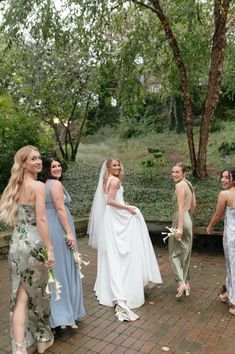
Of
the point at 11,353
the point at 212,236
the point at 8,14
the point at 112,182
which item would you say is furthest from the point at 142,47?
the point at 11,353

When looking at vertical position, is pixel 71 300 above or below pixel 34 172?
below

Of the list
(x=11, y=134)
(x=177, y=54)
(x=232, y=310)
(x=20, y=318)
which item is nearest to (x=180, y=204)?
(x=232, y=310)

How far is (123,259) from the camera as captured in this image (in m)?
5.00

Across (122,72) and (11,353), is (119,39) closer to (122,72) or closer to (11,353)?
(122,72)

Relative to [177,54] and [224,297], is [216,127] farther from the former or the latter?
[224,297]

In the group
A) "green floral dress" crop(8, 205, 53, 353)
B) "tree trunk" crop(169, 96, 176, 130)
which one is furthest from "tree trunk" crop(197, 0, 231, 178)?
"tree trunk" crop(169, 96, 176, 130)

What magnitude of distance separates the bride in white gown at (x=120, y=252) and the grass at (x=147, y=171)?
294 cm

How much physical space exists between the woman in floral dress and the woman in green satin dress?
7.44ft

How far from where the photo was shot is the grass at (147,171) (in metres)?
9.75

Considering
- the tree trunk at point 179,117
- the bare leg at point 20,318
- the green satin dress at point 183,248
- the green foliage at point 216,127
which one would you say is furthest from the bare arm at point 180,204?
the tree trunk at point 179,117

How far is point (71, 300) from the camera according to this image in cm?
419

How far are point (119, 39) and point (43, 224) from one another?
1153 centimetres

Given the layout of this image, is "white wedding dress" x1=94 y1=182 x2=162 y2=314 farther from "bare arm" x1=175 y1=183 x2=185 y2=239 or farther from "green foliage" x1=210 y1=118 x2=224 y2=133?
"green foliage" x1=210 y1=118 x2=224 y2=133

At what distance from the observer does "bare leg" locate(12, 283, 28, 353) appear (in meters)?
3.46
